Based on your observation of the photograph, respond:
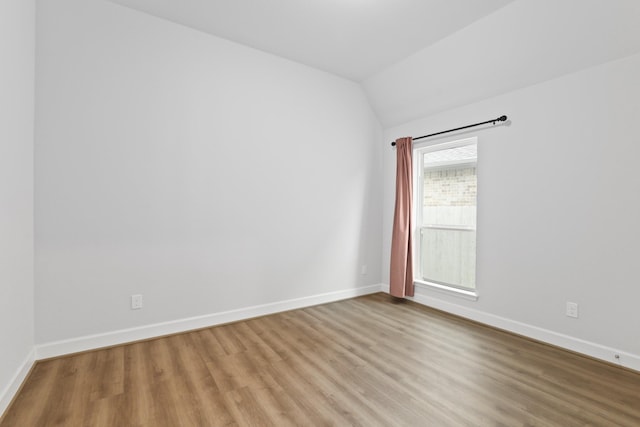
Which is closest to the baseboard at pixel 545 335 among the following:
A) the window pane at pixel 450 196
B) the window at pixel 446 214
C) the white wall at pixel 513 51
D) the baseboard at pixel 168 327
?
the window at pixel 446 214

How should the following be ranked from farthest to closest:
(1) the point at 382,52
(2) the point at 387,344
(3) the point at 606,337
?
(1) the point at 382,52, (2) the point at 387,344, (3) the point at 606,337

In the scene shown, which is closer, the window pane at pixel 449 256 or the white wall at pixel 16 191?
the white wall at pixel 16 191

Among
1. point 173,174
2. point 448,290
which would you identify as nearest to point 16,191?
point 173,174

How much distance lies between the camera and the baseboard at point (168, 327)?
7.99 feet

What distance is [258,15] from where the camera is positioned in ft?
9.19

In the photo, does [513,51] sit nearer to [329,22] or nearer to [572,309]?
[329,22]

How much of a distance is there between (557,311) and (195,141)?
3721 mm

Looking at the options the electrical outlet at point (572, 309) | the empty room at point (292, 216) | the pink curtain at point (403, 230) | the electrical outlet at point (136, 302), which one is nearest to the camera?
the empty room at point (292, 216)

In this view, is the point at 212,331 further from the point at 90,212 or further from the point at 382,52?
the point at 382,52

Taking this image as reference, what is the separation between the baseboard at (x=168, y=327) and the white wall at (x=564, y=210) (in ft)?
5.98

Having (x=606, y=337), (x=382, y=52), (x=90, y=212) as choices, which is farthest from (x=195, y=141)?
(x=606, y=337)

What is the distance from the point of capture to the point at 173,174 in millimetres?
2920

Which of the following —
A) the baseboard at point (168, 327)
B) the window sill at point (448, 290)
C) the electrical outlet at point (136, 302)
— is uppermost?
the electrical outlet at point (136, 302)

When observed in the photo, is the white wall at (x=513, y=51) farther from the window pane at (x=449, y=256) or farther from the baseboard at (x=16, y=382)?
the baseboard at (x=16, y=382)
